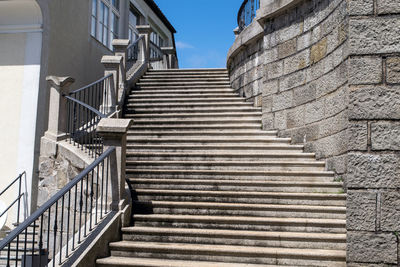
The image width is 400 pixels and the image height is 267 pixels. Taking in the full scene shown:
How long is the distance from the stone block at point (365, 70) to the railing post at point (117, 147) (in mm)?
3063

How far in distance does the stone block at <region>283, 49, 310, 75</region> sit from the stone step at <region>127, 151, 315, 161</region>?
1.52 metres

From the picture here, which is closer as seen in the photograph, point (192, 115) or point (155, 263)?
point (155, 263)

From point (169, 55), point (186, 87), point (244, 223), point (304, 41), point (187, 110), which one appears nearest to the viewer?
point (244, 223)

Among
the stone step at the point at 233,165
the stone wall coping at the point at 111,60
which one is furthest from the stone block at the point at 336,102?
the stone wall coping at the point at 111,60

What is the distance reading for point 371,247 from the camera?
13.7ft

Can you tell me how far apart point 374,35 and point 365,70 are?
1.12 feet

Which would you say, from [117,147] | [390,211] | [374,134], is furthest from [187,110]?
[390,211]

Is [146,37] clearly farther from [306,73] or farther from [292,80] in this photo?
[306,73]

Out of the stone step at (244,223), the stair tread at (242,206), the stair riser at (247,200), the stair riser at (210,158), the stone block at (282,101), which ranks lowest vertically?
the stone step at (244,223)

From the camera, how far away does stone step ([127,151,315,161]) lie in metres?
7.50

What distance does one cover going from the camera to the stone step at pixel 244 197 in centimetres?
623

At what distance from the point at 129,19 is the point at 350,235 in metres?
16.9

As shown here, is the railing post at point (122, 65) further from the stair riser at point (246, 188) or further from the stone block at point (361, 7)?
the stone block at point (361, 7)

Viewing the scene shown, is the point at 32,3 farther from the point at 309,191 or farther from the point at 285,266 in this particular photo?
the point at 285,266
